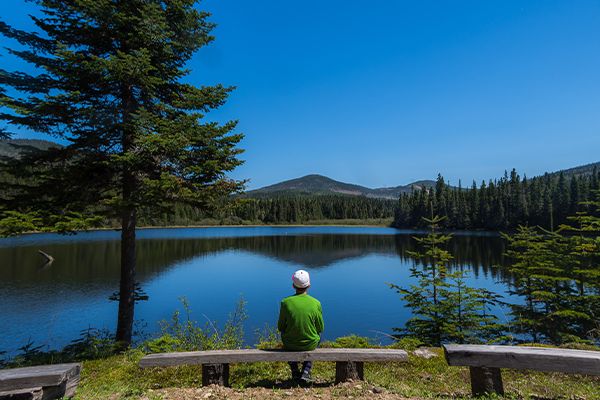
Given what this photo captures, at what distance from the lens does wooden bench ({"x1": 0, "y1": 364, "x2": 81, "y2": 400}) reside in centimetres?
397

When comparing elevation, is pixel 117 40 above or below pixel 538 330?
above

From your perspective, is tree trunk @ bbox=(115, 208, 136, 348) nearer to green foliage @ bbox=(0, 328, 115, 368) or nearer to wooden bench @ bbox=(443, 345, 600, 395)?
green foliage @ bbox=(0, 328, 115, 368)

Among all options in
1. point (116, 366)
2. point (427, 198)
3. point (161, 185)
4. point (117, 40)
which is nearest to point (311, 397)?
point (116, 366)

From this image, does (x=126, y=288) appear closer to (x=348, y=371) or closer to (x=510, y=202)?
(x=348, y=371)

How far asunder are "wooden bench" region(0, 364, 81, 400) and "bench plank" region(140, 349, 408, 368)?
105 centimetres

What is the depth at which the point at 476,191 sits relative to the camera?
104 metres

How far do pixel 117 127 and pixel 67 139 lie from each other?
1442 mm

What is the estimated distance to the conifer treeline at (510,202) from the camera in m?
80.2

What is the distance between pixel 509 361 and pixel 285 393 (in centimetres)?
332

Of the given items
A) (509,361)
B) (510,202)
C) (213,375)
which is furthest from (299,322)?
(510,202)

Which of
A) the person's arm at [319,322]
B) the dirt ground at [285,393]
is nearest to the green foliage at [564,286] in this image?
the dirt ground at [285,393]

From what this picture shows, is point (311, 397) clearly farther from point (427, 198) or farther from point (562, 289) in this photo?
point (427, 198)

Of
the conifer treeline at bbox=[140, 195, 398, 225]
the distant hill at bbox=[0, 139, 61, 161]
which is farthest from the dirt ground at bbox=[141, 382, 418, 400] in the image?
the conifer treeline at bbox=[140, 195, 398, 225]

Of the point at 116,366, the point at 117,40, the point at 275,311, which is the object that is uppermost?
the point at 117,40
